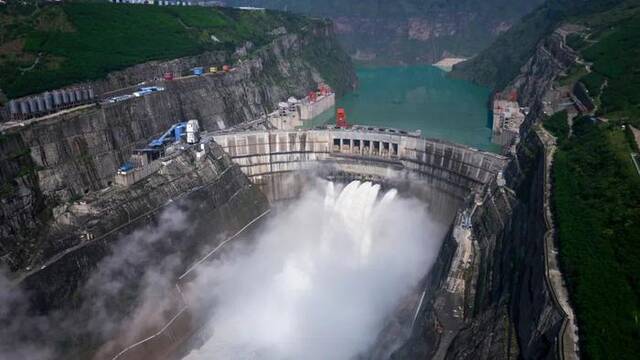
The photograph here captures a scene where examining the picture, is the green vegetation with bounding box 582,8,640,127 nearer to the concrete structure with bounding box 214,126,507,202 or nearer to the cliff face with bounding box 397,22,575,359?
Result: the cliff face with bounding box 397,22,575,359

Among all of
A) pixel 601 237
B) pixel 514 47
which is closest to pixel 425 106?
pixel 514 47

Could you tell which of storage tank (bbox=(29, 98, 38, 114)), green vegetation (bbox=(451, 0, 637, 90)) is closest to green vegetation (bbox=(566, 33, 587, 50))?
green vegetation (bbox=(451, 0, 637, 90))

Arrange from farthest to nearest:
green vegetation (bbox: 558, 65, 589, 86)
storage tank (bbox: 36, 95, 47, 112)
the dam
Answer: green vegetation (bbox: 558, 65, 589, 86) → storage tank (bbox: 36, 95, 47, 112) → the dam

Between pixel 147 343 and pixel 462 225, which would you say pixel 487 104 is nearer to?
pixel 462 225

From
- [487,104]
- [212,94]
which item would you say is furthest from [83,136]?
[487,104]

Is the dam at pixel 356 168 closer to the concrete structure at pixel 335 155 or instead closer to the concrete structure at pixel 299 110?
the concrete structure at pixel 335 155
